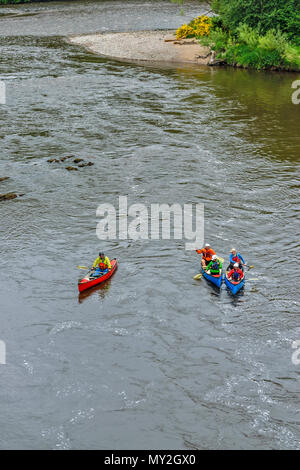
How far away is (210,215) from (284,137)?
13755mm

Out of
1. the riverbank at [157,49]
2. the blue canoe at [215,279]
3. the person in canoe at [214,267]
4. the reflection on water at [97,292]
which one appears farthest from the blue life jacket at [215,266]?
the riverbank at [157,49]

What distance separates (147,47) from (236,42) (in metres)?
11.2

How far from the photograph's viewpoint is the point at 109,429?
17047 millimetres

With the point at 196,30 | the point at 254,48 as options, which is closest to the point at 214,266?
the point at 254,48

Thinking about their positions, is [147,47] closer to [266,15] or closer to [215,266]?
[266,15]

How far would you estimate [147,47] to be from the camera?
66438mm

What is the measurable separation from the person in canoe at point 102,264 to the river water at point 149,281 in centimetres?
77

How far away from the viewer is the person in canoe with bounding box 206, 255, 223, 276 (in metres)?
23.8

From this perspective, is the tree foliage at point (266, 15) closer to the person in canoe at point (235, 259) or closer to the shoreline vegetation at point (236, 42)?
the shoreline vegetation at point (236, 42)

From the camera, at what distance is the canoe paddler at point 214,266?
2383 centimetres

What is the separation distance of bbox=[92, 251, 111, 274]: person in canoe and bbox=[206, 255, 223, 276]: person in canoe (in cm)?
425

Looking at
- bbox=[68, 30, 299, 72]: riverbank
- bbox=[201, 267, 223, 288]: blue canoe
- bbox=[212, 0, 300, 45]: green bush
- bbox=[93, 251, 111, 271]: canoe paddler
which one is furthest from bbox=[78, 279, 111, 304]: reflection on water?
bbox=[212, 0, 300, 45]: green bush

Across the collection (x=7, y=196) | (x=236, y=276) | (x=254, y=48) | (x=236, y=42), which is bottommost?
(x=236, y=276)

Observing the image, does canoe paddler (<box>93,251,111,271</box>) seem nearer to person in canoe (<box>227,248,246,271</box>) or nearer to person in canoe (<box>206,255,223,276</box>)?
person in canoe (<box>206,255,223,276</box>)
